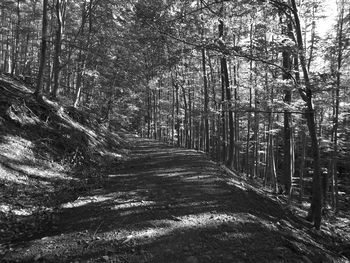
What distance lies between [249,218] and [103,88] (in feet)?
61.2

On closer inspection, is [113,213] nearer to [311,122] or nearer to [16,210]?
[16,210]

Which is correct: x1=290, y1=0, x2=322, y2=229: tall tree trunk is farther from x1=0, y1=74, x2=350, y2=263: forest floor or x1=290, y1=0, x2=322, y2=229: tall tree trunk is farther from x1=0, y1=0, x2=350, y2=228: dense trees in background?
x1=0, y1=74, x2=350, y2=263: forest floor

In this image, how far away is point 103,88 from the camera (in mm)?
21453

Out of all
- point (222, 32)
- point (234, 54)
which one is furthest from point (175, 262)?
point (222, 32)

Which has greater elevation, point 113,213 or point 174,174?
point 174,174

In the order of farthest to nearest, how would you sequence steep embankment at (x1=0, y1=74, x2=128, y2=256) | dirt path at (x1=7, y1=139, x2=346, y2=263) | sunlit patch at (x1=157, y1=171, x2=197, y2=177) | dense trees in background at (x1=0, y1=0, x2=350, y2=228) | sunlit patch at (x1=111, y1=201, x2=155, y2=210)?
1. sunlit patch at (x1=157, y1=171, x2=197, y2=177)
2. dense trees in background at (x1=0, y1=0, x2=350, y2=228)
3. sunlit patch at (x1=111, y1=201, x2=155, y2=210)
4. steep embankment at (x1=0, y1=74, x2=128, y2=256)
5. dirt path at (x1=7, y1=139, x2=346, y2=263)

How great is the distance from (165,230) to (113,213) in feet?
4.25

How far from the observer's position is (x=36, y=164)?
7020 mm

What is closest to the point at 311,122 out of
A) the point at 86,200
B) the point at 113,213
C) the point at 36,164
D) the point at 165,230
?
the point at 165,230

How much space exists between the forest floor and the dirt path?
2cm

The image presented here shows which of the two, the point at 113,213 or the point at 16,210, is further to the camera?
the point at 113,213

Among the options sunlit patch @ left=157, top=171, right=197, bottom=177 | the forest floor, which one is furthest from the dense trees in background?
the forest floor

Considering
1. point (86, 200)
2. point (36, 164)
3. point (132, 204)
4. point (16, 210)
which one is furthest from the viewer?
point (36, 164)

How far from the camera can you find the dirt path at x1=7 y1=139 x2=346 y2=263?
3.73 m
